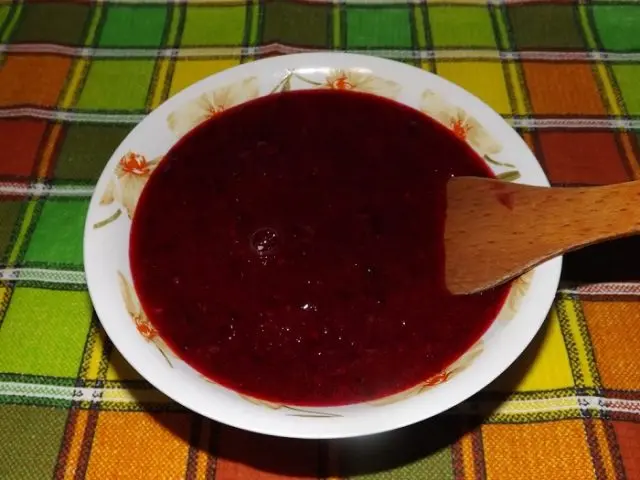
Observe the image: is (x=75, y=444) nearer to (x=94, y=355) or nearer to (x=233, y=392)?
(x=94, y=355)

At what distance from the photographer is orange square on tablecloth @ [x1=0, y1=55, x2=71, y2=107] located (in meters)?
1.70

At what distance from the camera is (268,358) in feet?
3.46

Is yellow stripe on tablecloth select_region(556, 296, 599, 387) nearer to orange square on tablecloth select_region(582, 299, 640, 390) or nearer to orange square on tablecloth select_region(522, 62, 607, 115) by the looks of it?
orange square on tablecloth select_region(582, 299, 640, 390)

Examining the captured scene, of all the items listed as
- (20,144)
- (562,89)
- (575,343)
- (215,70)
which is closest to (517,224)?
(575,343)

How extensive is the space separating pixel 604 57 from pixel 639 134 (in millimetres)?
271

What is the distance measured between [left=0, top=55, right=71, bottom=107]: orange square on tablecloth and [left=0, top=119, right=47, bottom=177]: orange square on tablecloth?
2.7 inches

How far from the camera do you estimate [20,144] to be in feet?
5.27

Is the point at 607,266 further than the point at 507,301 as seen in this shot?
Yes

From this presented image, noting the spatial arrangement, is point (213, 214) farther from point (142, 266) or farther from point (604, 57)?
point (604, 57)

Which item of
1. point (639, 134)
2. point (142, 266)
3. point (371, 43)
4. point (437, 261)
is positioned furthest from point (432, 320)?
point (371, 43)

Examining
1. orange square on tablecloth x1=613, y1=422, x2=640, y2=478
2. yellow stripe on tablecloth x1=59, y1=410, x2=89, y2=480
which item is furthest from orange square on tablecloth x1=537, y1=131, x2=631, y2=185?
yellow stripe on tablecloth x1=59, y1=410, x2=89, y2=480

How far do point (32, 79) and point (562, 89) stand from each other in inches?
50.1

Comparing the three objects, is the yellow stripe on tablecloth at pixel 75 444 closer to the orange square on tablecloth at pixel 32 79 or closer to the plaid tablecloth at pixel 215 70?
the plaid tablecloth at pixel 215 70

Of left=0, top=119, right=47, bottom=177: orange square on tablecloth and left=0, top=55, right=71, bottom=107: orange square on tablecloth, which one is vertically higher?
left=0, top=55, right=71, bottom=107: orange square on tablecloth
